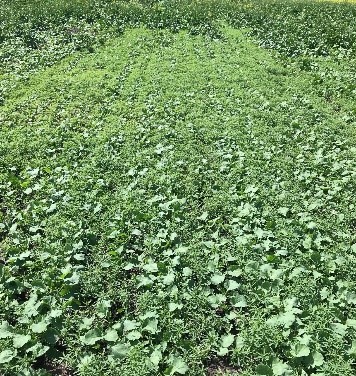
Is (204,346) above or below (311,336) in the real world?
below

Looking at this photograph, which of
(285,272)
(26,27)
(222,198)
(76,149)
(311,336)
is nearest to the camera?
(311,336)

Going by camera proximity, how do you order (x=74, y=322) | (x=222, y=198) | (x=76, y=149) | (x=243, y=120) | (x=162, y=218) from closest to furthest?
(x=74, y=322), (x=162, y=218), (x=222, y=198), (x=76, y=149), (x=243, y=120)

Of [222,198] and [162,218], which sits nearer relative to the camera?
[162,218]

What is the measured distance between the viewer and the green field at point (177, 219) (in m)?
4.23

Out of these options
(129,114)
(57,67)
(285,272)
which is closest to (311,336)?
(285,272)

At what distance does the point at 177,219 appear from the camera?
585 cm

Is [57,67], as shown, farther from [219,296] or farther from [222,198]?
[219,296]

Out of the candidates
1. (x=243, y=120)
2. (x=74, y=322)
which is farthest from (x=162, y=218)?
(x=243, y=120)

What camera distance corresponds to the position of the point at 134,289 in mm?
4980

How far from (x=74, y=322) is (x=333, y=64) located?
12.0m

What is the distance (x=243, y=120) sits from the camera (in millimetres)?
8984

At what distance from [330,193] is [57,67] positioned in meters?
9.41

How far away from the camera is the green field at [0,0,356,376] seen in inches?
166

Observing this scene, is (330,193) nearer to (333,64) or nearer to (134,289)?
(134,289)
